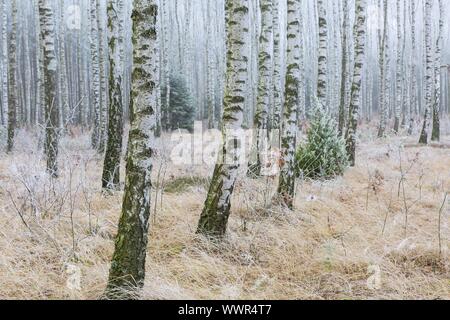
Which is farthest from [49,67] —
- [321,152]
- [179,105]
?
[179,105]

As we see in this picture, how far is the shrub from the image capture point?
8477 mm

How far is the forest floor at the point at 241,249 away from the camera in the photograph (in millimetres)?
3873

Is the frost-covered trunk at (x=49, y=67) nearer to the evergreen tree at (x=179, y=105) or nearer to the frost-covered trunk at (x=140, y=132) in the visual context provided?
the frost-covered trunk at (x=140, y=132)

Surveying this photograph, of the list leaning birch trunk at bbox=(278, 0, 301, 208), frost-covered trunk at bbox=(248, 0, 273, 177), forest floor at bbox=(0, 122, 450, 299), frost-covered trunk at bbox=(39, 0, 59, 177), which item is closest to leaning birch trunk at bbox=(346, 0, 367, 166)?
frost-covered trunk at bbox=(248, 0, 273, 177)

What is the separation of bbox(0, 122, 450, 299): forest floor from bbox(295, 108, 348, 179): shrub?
1859 millimetres

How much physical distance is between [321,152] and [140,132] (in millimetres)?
5640

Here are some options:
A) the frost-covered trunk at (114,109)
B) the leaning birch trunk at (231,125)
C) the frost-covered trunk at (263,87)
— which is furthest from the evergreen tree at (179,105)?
the leaning birch trunk at (231,125)

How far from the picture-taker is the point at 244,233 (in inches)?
200

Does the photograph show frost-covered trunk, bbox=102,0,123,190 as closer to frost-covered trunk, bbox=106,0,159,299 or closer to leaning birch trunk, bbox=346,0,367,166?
frost-covered trunk, bbox=106,0,159,299

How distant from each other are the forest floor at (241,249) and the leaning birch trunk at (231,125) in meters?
0.26
